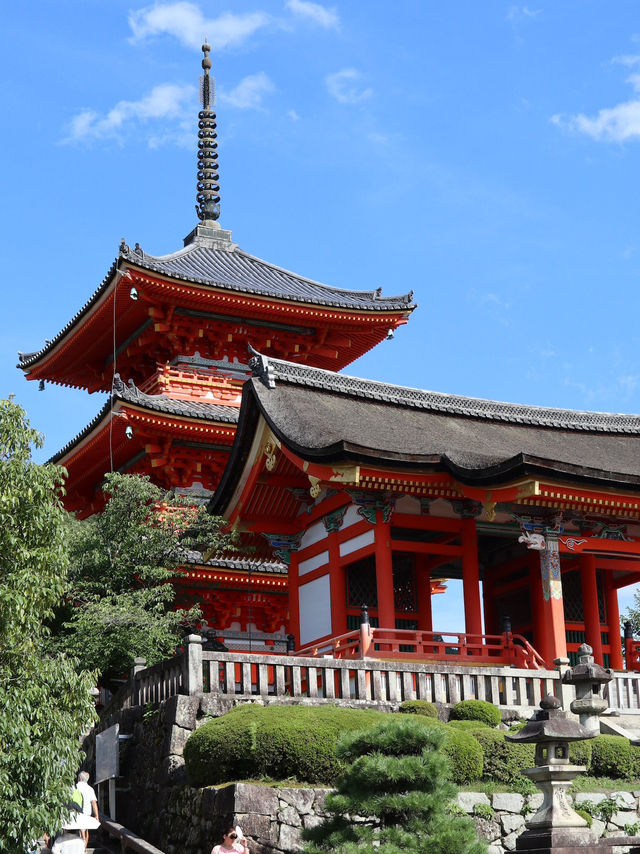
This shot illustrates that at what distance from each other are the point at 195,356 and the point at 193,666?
19.6 metres

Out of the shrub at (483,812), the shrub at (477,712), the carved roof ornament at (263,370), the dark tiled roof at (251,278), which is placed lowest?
the shrub at (483,812)

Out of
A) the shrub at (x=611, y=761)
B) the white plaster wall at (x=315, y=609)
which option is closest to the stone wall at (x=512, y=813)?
the shrub at (x=611, y=761)

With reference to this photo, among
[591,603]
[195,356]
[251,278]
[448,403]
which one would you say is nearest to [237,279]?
[251,278]

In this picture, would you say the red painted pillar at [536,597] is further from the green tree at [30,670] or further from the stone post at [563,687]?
the green tree at [30,670]

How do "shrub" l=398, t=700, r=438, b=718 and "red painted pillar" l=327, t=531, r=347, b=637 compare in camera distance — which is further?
"red painted pillar" l=327, t=531, r=347, b=637

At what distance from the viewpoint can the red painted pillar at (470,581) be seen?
23.3 m

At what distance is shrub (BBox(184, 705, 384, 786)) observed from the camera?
621 inches

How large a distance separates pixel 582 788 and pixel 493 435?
11.8 meters

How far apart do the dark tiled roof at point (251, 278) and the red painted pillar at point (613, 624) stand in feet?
42.2

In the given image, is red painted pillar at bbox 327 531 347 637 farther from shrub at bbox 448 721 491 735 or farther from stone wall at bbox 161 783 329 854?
stone wall at bbox 161 783 329 854

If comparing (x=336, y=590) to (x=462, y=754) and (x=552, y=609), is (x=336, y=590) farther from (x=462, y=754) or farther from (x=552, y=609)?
(x=462, y=754)

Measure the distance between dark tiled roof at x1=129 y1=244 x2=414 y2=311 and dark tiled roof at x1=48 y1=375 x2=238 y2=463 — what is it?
10.8 feet

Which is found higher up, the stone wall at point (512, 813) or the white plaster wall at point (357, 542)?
the white plaster wall at point (357, 542)

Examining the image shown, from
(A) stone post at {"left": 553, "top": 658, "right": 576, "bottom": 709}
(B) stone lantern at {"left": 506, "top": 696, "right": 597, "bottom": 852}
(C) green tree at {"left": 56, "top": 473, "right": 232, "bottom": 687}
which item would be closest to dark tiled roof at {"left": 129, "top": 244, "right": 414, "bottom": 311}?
(C) green tree at {"left": 56, "top": 473, "right": 232, "bottom": 687}
